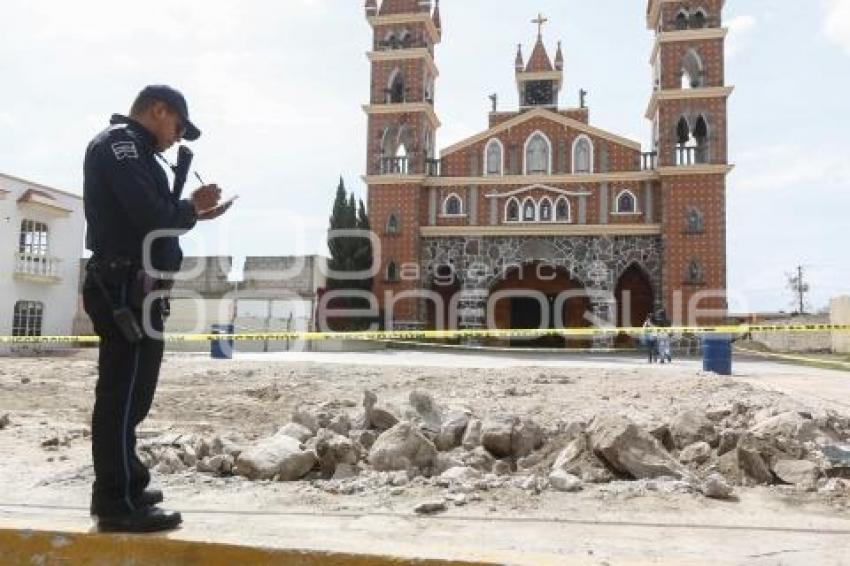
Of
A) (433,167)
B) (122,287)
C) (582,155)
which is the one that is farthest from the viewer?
(433,167)

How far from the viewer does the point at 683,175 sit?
90.9ft

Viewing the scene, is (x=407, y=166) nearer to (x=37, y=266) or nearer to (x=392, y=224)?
(x=392, y=224)

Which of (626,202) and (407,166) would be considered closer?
(626,202)

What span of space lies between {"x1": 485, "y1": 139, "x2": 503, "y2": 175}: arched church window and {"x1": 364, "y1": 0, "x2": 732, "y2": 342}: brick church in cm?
9

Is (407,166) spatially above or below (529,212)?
above

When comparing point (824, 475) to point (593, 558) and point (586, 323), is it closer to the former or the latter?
point (593, 558)

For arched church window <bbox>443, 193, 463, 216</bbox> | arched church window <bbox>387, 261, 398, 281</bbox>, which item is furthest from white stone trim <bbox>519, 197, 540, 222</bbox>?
arched church window <bbox>387, 261, 398, 281</bbox>

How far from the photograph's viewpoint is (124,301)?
3072 millimetres

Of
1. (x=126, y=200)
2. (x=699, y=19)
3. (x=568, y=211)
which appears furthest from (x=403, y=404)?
(x=699, y=19)

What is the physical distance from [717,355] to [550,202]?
15.3 meters

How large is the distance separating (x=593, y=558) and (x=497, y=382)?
9590 mm

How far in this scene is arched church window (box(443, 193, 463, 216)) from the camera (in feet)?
99.2

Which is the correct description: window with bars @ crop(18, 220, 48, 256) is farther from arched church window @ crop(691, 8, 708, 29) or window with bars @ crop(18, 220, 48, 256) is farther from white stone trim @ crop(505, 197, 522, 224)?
arched church window @ crop(691, 8, 708, 29)

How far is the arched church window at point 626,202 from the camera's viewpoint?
28.9 m
